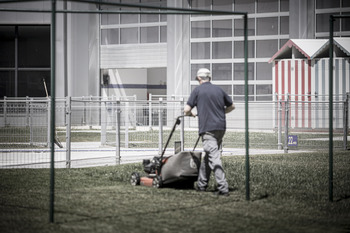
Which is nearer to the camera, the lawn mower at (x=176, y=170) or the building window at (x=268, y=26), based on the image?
the lawn mower at (x=176, y=170)

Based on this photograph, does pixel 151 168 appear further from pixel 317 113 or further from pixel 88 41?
pixel 88 41

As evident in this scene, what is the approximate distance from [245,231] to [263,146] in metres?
11.4

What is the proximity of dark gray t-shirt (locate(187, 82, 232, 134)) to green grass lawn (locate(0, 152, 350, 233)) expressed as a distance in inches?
39.5

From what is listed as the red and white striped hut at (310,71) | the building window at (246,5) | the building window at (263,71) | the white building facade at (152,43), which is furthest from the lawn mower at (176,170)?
the building window at (246,5)

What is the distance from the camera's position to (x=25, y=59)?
32562 mm

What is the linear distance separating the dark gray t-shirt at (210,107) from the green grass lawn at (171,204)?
1004 millimetres

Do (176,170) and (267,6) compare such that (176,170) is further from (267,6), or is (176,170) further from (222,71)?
(267,6)

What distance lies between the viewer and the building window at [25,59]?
32406mm

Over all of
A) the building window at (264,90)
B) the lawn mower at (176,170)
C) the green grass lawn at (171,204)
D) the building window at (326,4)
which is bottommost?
the green grass lawn at (171,204)

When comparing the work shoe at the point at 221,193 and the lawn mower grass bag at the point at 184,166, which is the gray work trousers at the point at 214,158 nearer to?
the work shoe at the point at 221,193

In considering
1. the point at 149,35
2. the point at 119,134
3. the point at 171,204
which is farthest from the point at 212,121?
the point at 149,35

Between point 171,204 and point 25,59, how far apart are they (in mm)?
27150

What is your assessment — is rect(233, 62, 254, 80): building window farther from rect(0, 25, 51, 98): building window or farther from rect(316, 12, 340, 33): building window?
rect(0, 25, 51, 98): building window

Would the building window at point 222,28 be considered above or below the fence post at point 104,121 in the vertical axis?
above
